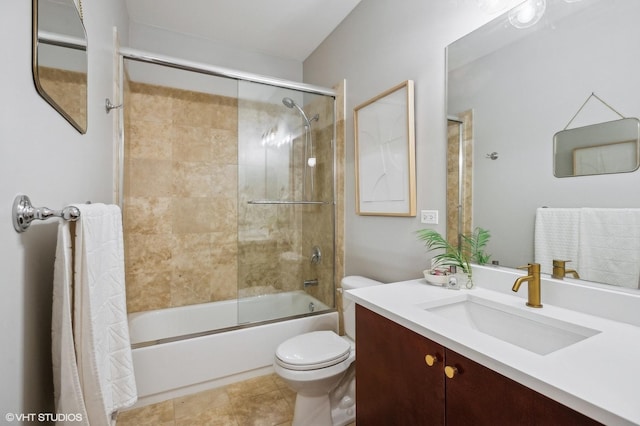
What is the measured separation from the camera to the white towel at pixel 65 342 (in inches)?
28.9

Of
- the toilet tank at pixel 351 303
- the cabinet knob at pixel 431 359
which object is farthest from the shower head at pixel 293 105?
the cabinet knob at pixel 431 359

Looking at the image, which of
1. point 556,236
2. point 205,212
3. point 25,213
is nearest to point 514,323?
point 556,236

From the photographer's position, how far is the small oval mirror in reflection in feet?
3.02

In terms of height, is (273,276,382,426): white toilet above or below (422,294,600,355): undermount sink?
below

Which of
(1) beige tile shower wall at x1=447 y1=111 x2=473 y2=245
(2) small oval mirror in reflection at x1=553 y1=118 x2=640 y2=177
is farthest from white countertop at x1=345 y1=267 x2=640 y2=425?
(2) small oval mirror in reflection at x1=553 y1=118 x2=640 y2=177

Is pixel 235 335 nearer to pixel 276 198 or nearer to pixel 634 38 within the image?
pixel 276 198

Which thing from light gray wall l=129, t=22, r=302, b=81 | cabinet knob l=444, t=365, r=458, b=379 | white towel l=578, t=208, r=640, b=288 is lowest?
cabinet knob l=444, t=365, r=458, b=379

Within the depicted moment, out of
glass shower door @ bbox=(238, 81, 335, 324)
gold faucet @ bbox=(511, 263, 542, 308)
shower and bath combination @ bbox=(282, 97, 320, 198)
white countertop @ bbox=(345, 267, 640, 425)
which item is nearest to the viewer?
white countertop @ bbox=(345, 267, 640, 425)

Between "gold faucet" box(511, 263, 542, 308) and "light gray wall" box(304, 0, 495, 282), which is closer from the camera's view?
"gold faucet" box(511, 263, 542, 308)

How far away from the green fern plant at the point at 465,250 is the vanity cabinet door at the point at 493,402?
631 mm

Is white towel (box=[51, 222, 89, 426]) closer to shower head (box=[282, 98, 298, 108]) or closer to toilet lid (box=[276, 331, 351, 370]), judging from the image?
toilet lid (box=[276, 331, 351, 370])

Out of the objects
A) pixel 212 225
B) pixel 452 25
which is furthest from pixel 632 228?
pixel 212 225

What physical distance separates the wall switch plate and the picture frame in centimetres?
6

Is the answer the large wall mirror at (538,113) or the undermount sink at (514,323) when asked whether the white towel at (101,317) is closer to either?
the undermount sink at (514,323)
